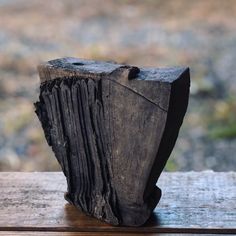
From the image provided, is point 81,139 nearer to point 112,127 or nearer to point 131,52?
point 112,127

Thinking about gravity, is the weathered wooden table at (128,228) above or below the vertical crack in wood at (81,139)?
below

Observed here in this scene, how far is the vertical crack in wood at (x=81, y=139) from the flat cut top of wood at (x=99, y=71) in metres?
0.01

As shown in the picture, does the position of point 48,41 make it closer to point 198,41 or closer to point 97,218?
point 198,41

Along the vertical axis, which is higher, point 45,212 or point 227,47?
point 45,212

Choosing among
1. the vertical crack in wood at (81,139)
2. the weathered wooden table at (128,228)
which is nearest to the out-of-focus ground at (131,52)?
the weathered wooden table at (128,228)

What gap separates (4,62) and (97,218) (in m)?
2.10

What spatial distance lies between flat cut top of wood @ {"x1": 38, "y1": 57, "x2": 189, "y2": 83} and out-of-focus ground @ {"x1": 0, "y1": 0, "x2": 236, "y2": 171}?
106 cm

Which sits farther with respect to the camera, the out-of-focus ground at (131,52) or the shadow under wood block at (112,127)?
the out-of-focus ground at (131,52)

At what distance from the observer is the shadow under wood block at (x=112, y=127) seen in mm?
1008

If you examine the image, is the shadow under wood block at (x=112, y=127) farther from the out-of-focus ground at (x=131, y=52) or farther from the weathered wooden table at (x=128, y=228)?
the out-of-focus ground at (x=131, y=52)

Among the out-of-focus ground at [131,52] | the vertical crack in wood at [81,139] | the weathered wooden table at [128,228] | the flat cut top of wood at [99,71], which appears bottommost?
the out-of-focus ground at [131,52]

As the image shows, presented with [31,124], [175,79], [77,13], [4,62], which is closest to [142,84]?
[175,79]

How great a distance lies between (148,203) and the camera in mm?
1100

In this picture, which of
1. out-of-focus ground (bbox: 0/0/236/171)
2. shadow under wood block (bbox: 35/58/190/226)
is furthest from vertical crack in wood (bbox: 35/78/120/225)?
Answer: out-of-focus ground (bbox: 0/0/236/171)
